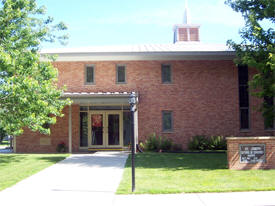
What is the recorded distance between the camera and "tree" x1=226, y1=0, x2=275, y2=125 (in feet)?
45.0

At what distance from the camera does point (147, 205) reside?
725cm

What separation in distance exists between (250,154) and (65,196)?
7005 mm

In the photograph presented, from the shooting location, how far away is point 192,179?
1005 centimetres

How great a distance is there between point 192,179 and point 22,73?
25.9 feet

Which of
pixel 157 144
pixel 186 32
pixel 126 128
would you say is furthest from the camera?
pixel 186 32

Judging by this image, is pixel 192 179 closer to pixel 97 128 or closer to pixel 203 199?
pixel 203 199

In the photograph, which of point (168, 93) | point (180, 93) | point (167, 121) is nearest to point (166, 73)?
point (168, 93)

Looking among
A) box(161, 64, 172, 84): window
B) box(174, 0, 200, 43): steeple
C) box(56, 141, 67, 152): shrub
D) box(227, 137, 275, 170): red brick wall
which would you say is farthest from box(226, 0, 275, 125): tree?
box(174, 0, 200, 43): steeple

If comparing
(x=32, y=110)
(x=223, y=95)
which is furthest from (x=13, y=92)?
(x=223, y=95)

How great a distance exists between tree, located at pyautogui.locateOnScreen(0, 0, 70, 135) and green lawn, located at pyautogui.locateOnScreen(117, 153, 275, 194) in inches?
175

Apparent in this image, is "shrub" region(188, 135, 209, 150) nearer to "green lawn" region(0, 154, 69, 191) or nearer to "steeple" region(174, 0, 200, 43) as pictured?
"green lawn" region(0, 154, 69, 191)

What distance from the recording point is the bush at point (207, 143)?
19344 mm

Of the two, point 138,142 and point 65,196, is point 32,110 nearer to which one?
point 65,196

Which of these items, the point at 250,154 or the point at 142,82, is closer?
the point at 250,154
